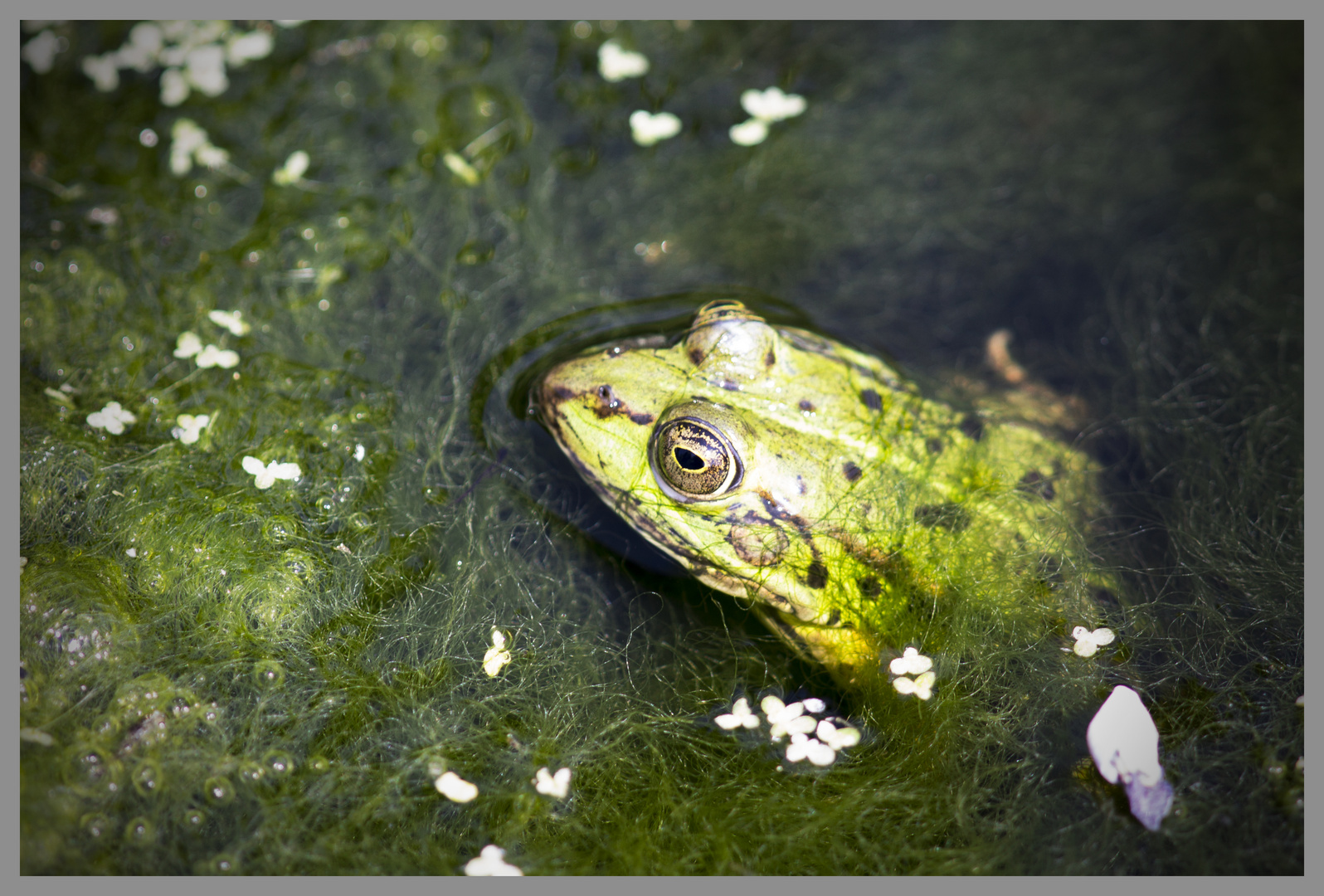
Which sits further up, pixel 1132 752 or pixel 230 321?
pixel 230 321

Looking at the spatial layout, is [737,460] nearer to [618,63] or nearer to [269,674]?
[269,674]

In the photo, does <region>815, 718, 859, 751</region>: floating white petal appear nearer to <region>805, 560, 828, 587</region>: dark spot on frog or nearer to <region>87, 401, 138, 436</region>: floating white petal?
<region>805, 560, 828, 587</region>: dark spot on frog

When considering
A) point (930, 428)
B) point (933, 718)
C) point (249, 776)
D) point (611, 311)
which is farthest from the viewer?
point (611, 311)

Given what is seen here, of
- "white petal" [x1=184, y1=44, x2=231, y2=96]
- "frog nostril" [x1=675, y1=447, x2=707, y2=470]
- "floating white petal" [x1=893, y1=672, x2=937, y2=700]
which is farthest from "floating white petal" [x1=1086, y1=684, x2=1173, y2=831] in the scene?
"white petal" [x1=184, y1=44, x2=231, y2=96]

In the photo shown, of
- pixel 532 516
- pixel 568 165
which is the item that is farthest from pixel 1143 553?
pixel 568 165

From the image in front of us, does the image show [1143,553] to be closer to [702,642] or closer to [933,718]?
[933,718]

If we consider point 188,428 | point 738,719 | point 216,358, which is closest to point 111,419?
point 188,428
